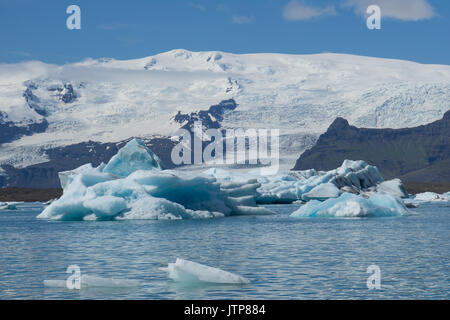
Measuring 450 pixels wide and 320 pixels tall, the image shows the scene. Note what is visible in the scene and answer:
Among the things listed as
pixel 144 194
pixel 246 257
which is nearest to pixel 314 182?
pixel 144 194

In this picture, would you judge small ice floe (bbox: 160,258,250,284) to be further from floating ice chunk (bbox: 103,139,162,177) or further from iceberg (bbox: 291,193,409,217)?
floating ice chunk (bbox: 103,139,162,177)

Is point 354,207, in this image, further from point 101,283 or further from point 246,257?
point 101,283

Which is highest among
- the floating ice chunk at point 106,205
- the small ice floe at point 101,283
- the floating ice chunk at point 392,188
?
the floating ice chunk at point 106,205

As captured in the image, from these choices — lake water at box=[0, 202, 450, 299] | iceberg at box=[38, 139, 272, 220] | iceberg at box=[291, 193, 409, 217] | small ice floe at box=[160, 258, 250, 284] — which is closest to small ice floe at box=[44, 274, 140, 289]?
lake water at box=[0, 202, 450, 299]

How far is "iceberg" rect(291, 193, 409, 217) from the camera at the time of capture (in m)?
46.2

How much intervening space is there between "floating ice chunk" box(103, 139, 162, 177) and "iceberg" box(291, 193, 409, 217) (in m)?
10.9

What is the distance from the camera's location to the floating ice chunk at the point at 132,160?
51.0 m

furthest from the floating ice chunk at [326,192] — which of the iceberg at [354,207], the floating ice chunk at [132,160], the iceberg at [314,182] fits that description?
the floating ice chunk at [132,160]

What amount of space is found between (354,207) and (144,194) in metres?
13.7

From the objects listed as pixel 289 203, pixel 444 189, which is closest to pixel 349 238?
pixel 289 203

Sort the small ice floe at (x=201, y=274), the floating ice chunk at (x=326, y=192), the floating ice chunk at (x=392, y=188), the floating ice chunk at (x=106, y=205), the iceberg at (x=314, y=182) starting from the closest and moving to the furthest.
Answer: the small ice floe at (x=201, y=274)
the floating ice chunk at (x=106, y=205)
the floating ice chunk at (x=326, y=192)
the iceberg at (x=314, y=182)
the floating ice chunk at (x=392, y=188)

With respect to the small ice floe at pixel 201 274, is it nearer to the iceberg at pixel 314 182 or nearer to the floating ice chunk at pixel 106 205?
the floating ice chunk at pixel 106 205
